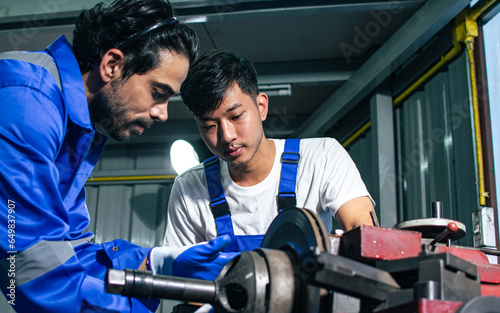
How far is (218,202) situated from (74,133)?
0.67m

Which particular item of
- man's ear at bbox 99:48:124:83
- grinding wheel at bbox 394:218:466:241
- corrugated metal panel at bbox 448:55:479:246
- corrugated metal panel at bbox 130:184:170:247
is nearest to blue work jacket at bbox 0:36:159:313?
man's ear at bbox 99:48:124:83

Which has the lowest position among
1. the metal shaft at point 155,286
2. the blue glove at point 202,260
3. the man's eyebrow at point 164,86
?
the metal shaft at point 155,286

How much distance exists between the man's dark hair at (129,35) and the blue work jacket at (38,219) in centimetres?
33

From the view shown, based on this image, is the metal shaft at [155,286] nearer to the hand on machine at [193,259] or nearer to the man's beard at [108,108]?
the hand on machine at [193,259]

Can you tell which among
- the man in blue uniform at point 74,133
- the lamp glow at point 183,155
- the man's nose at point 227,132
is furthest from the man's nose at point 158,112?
the lamp glow at point 183,155

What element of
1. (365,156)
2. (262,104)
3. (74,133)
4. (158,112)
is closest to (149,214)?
(365,156)

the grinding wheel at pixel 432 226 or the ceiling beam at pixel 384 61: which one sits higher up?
the ceiling beam at pixel 384 61

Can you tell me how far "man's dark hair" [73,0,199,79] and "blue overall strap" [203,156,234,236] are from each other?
529 mm

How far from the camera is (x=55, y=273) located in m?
1.22

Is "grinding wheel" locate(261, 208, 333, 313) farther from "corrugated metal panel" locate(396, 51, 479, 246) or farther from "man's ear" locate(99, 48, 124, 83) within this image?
"corrugated metal panel" locate(396, 51, 479, 246)

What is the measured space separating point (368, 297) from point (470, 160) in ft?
6.02

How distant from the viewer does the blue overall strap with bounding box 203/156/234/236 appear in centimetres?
198

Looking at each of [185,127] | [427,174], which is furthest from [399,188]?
[185,127]

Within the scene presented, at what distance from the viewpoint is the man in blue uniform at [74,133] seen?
48.4 inches
